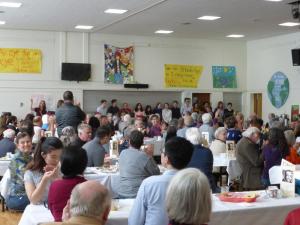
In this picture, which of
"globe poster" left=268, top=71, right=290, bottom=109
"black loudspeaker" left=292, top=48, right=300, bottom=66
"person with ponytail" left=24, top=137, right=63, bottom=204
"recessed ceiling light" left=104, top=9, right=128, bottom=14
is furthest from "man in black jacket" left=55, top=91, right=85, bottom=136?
"globe poster" left=268, top=71, right=290, bottom=109

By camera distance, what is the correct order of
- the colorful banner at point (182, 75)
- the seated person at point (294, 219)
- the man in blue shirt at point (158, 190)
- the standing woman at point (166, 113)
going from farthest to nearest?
the colorful banner at point (182, 75)
the standing woman at point (166, 113)
the man in blue shirt at point (158, 190)
the seated person at point (294, 219)

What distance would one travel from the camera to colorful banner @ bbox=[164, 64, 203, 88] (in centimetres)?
1775

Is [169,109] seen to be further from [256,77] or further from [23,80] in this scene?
[23,80]

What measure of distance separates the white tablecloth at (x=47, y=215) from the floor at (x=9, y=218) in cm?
246

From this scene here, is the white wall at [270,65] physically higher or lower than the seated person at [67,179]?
higher

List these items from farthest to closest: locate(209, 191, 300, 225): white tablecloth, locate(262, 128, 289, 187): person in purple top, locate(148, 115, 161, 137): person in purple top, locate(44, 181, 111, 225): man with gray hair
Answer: locate(148, 115, 161, 137): person in purple top → locate(262, 128, 289, 187): person in purple top → locate(209, 191, 300, 225): white tablecloth → locate(44, 181, 111, 225): man with gray hair

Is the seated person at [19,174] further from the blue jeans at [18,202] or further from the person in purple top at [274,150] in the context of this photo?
the person in purple top at [274,150]

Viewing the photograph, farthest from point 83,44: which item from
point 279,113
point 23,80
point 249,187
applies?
point 249,187

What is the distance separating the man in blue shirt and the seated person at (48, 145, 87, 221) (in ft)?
1.51

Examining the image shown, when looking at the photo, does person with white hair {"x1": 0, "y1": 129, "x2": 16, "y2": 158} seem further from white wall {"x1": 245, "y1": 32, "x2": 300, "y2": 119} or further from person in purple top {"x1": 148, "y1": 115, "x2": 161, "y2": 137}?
white wall {"x1": 245, "y1": 32, "x2": 300, "y2": 119}

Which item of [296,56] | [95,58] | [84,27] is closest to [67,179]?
[84,27]

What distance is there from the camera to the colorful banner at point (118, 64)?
55.3 feet

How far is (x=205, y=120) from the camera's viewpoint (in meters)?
10.1

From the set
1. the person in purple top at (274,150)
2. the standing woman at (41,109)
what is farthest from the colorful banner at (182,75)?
the person in purple top at (274,150)
